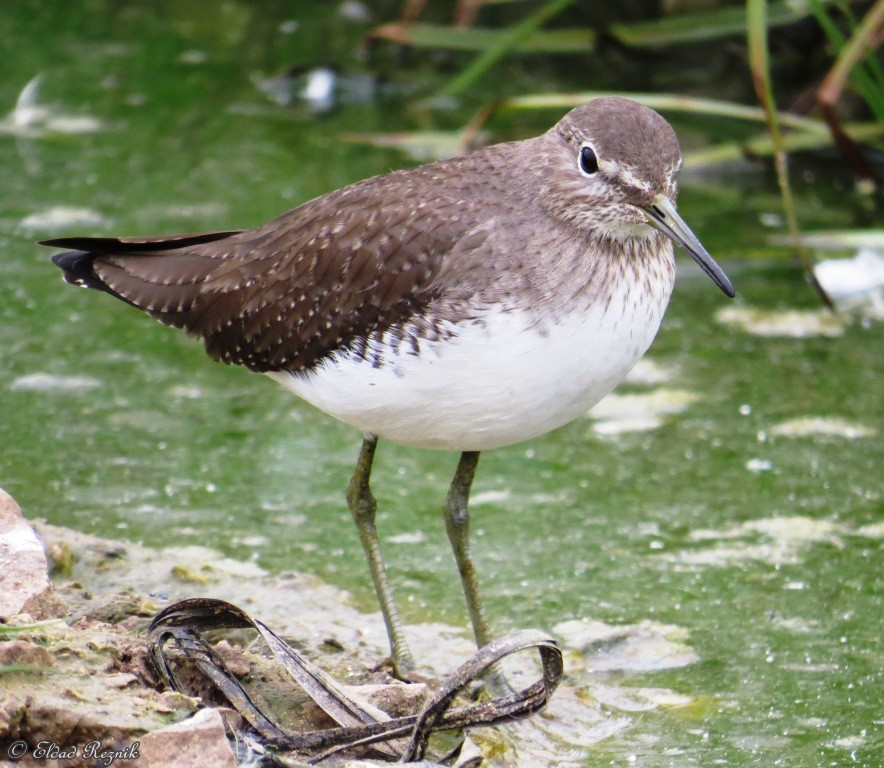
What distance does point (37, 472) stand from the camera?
4.82 m

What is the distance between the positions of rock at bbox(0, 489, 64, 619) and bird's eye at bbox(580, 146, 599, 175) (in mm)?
1785

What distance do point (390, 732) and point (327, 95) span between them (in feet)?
20.8

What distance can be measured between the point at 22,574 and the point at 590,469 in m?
2.51

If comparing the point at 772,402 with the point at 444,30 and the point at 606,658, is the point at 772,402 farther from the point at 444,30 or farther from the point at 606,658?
the point at 444,30

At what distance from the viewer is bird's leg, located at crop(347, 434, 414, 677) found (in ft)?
12.6

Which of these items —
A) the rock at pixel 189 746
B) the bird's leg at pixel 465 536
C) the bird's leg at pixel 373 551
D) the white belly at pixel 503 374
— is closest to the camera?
the rock at pixel 189 746

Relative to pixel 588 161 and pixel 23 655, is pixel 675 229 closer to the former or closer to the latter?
pixel 588 161

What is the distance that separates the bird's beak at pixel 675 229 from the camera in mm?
3482

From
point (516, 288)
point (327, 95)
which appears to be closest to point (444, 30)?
point (327, 95)

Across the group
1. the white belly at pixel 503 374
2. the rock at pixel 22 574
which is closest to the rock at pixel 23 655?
the rock at pixel 22 574

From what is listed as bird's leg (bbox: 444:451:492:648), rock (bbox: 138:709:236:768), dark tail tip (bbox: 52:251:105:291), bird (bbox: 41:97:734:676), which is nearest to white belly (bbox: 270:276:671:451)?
bird (bbox: 41:97:734:676)

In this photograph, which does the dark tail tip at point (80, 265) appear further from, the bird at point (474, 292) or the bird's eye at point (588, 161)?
the bird's eye at point (588, 161)

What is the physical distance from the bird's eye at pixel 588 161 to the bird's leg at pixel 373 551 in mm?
1057

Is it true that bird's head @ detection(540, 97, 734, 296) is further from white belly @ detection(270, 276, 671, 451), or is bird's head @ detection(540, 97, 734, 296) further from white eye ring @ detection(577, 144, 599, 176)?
white belly @ detection(270, 276, 671, 451)
